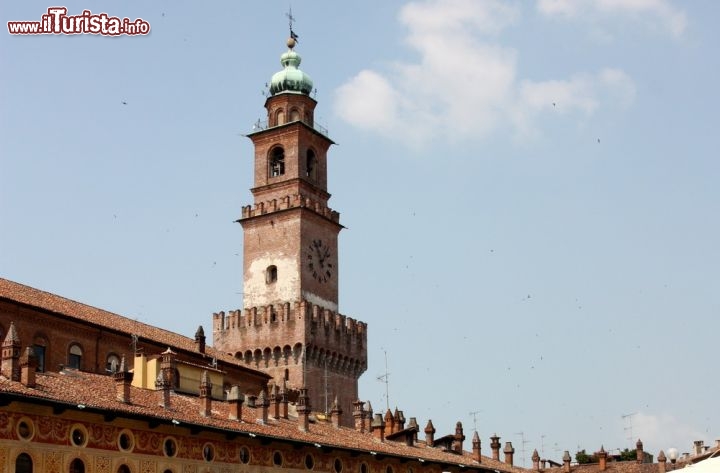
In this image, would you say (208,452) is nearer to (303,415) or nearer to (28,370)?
(303,415)

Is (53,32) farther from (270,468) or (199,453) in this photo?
(270,468)

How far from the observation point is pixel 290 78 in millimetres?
61000

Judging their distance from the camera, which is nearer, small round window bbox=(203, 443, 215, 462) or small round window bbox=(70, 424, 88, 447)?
small round window bbox=(70, 424, 88, 447)

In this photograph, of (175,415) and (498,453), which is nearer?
(175,415)

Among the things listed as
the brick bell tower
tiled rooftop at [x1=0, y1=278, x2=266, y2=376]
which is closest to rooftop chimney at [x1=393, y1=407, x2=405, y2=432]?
the brick bell tower

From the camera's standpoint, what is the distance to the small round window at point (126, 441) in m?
25.7

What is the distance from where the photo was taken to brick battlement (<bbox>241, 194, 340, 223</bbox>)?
57.8m

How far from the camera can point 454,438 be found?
4859 cm

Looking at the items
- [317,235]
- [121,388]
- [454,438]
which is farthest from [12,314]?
[317,235]

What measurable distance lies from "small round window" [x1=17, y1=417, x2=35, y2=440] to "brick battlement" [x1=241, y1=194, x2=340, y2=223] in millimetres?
34524

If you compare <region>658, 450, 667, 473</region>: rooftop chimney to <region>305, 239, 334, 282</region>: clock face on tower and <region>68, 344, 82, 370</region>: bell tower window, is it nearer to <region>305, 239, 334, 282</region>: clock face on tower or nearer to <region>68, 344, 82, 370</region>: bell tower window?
<region>305, 239, 334, 282</region>: clock face on tower

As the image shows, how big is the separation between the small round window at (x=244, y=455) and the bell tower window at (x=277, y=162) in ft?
102

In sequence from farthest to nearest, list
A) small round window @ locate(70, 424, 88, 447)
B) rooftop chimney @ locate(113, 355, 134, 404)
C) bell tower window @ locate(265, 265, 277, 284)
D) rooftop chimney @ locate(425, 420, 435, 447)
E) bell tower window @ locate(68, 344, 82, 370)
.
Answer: bell tower window @ locate(265, 265, 277, 284), rooftop chimney @ locate(425, 420, 435, 447), bell tower window @ locate(68, 344, 82, 370), rooftop chimney @ locate(113, 355, 134, 404), small round window @ locate(70, 424, 88, 447)

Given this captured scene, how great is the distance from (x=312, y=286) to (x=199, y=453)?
96.1 feet
